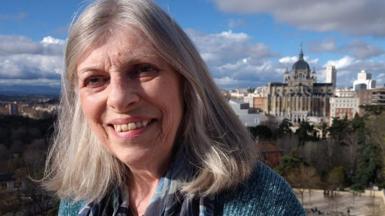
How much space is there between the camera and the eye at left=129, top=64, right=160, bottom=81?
83 cm

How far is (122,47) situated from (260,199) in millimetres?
377

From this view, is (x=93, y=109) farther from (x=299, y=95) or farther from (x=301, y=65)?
(x=301, y=65)

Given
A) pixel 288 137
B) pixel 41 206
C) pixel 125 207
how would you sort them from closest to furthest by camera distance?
pixel 125 207
pixel 41 206
pixel 288 137

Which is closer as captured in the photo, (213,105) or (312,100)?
(213,105)

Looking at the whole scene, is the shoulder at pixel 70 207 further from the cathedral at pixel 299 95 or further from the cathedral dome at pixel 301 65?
the cathedral dome at pixel 301 65

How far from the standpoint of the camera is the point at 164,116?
2.85 feet

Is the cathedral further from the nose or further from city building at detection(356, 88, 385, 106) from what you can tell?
the nose

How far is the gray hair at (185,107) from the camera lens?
845 millimetres

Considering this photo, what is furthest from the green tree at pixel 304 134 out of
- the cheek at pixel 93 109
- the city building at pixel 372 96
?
the city building at pixel 372 96

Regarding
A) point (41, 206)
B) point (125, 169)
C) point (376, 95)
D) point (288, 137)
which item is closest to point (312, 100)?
point (376, 95)

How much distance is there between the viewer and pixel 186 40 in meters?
0.88

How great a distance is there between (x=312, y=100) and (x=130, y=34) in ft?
161

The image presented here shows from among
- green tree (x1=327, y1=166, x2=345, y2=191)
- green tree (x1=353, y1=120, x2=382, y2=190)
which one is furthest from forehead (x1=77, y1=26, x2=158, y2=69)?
green tree (x1=353, y1=120, x2=382, y2=190)

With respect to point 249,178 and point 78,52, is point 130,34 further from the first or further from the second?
point 249,178
